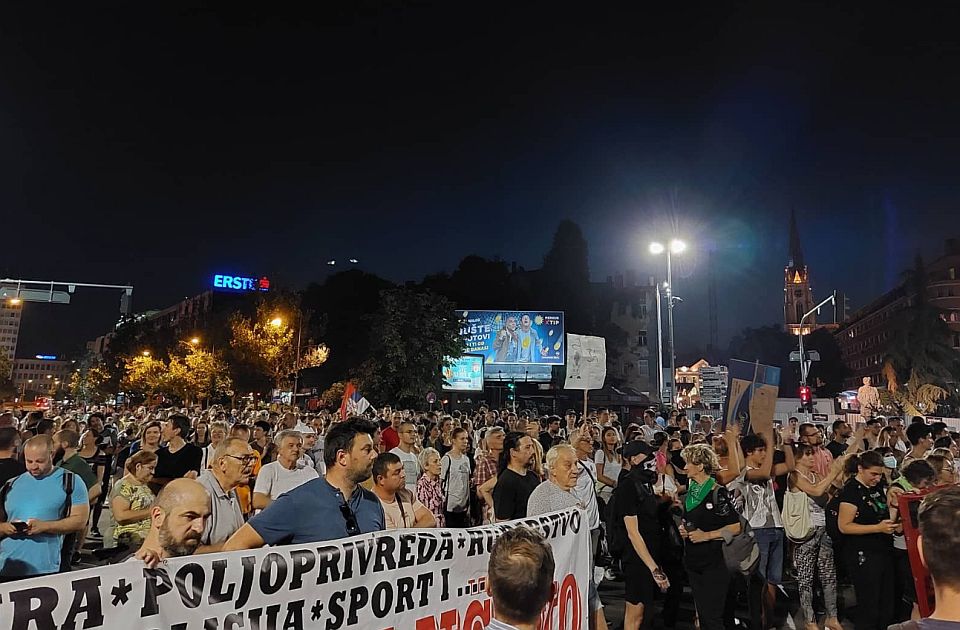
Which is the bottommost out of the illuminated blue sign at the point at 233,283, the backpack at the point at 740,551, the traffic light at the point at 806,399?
the backpack at the point at 740,551

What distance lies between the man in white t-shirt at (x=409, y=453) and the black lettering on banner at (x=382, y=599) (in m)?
5.07

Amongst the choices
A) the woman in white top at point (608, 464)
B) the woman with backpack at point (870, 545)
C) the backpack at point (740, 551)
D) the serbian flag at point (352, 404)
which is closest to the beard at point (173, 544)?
the backpack at point (740, 551)

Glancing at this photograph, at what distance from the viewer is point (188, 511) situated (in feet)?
9.57

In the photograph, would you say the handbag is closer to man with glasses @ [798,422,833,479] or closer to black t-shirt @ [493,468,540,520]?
man with glasses @ [798,422,833,479]

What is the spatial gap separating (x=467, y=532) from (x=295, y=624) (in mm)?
1313

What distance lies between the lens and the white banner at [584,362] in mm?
15266

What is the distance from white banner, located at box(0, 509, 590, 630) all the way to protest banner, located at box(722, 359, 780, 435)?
14.6ft

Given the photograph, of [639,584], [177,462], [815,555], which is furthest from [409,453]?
[815,555]

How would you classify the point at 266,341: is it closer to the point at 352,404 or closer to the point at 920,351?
the point at 352,404

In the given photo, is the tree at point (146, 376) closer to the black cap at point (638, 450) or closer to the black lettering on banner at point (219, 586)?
the black cap at point (638, 450)

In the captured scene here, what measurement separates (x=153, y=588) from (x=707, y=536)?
4.20 meters

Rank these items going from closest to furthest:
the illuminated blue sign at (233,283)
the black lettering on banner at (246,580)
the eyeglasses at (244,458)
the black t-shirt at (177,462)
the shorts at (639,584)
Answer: the black lettering on banner at (246,580), the eyeglasses at (244,458), the shorts at (639,584), the black t-shirt at (177,462), the illuminated blue sign at (233,283)

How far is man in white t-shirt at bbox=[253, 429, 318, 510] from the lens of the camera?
678 cm

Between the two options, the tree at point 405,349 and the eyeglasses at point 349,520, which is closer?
the eyeglasses at point 349,520
